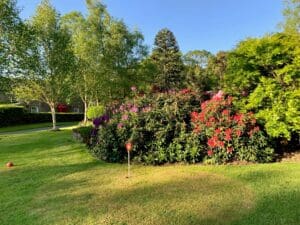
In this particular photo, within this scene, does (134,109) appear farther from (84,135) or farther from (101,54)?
(101,54)

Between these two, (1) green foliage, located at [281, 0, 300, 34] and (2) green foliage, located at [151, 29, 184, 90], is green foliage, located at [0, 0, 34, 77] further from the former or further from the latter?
(2) green foliage, located at [151, 29, 184, 90]

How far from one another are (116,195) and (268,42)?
5021 millimetres

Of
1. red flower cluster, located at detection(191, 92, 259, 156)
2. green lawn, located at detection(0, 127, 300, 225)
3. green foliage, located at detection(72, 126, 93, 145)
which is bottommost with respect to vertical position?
green lawn, located at detection(0, 127, 300, 225)

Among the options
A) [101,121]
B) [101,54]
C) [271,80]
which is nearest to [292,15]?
[271,80]

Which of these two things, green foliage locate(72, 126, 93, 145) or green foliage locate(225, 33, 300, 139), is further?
green foliage locate(72, 126, 93, 145)

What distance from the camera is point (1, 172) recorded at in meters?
6.77

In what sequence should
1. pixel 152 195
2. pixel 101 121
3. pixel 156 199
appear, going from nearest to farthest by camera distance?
1. pixel 156 199
2. pixel 152 195
3. pixel 101 121

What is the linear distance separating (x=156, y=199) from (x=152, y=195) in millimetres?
190

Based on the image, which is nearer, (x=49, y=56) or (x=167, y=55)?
(x=49, y=56)

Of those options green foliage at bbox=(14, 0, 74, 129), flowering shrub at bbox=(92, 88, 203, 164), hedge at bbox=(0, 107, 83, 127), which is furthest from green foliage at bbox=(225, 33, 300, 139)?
hedge at bbox=(0, 107, 83, 127)

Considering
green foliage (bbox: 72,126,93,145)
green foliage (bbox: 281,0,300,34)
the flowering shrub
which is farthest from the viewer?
green foliage (bbox: 72,126,93,145)

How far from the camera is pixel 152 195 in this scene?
4613 millimetres

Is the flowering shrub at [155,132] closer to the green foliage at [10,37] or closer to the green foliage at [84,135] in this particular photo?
the green foliage at [84,135]

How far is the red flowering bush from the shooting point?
6523 mm
